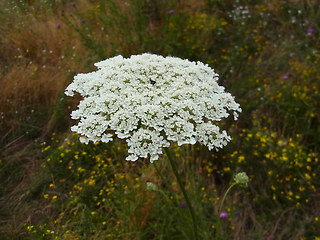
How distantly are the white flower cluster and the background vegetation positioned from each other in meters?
0.37

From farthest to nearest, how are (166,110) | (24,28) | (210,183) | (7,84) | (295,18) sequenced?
(295,18) < (24,28) < (7,84) < (210,183) < (166,110)

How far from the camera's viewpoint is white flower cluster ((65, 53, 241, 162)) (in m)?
1.42

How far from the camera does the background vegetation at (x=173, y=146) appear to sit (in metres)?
2.72

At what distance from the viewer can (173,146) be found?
11.3 ft

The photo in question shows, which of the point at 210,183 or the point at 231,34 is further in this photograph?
the point at 231,34

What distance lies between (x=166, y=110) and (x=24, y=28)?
4.49m

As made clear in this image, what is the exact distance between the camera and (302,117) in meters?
3.48

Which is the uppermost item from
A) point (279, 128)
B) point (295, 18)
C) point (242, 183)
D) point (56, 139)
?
point (295, 18)

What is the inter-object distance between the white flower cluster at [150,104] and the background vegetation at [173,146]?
368 millimetres

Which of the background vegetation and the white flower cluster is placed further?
the background vegetation

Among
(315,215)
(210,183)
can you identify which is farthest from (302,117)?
(210,183)

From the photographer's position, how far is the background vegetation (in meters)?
2.72

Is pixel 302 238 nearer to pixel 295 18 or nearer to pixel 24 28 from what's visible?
pixel 295 18

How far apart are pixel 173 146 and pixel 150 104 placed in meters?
1.96
